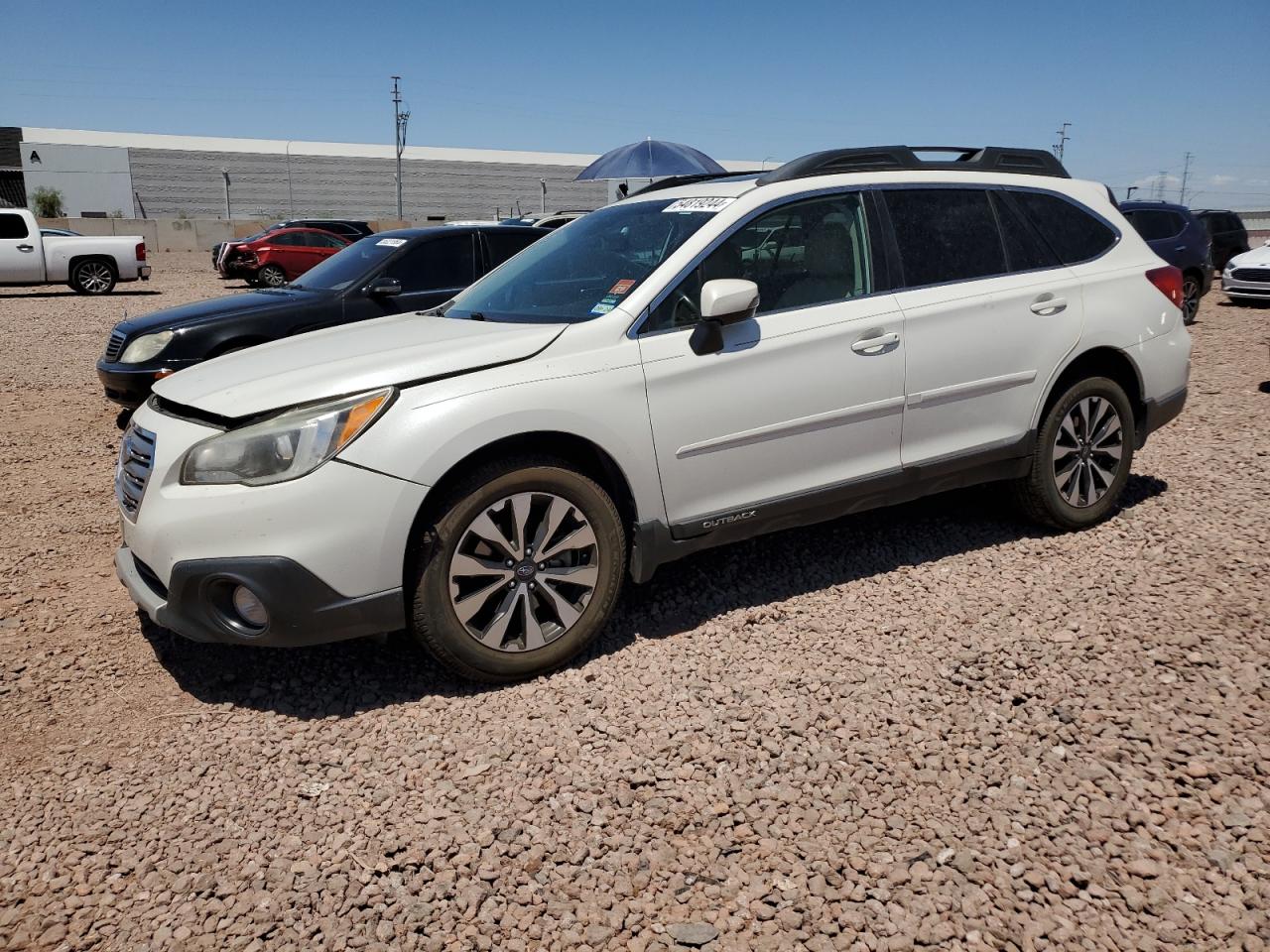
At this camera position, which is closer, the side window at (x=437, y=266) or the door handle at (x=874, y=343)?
the door handle at (x=874, y=343)

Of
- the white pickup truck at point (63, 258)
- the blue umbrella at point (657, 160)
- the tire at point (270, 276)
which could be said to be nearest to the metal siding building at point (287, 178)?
the tire at point (270, 276)

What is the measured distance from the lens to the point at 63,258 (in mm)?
20922

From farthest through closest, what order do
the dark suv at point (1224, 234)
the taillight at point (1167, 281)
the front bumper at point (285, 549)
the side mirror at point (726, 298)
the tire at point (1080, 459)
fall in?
the dark suv at point (1224, 234) → the taillight at point (1167, 281) → the tire at point (1080, 459) → the side mirror at point (726, 298) → the front bumper at point (285, 549)

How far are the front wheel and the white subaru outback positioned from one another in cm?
1977

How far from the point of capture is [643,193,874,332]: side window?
391 centimetres

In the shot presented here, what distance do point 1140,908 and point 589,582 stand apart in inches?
78.0

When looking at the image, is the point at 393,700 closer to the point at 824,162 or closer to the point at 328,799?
the point at 328,799

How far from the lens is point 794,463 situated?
4105mm

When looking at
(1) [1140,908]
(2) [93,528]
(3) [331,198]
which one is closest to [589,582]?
(1) [1140,908]

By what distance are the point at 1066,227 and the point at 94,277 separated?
21348 mm

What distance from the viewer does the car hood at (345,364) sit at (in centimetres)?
339

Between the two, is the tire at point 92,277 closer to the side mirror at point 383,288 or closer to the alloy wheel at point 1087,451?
the side mirror at point 383,288

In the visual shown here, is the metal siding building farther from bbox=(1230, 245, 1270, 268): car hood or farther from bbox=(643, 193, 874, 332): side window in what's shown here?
bbox=(643, 193, 874, 332): side window

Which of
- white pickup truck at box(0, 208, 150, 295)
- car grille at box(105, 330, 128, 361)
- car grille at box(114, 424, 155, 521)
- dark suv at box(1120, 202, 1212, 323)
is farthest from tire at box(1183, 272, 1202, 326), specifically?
white pickup truck at box(0, 208, 150, 295)
